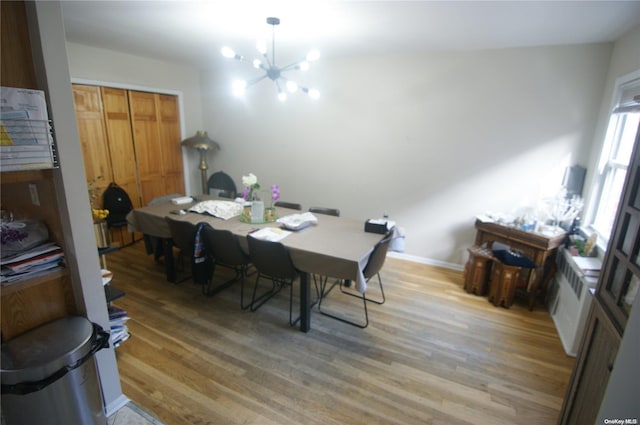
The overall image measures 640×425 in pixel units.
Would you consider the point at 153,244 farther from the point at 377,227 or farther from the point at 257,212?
the point at 377,227

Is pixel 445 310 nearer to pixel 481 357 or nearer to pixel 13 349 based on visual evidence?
pixel 481 357

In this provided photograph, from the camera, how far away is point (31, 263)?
138 centimetres

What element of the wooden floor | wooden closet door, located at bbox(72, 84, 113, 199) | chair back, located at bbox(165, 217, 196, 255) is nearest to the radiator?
the wooden floor

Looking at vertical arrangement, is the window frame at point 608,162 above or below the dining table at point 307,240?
above

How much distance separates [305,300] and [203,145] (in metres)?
3.44

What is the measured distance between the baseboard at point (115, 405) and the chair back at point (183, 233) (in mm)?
1323

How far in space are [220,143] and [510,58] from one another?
434 centimetres

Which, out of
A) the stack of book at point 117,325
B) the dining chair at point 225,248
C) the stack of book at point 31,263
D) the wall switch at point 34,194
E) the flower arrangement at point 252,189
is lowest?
the stack of book at point 117,325

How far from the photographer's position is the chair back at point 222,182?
5.27m

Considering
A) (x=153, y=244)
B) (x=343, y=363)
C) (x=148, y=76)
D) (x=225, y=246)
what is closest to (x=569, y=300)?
(x=343, y=363)

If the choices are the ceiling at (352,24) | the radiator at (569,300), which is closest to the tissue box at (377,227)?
the radiator at (569,300)

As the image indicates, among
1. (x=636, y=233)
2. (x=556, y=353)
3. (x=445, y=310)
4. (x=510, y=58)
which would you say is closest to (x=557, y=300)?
(x=556, y=353)

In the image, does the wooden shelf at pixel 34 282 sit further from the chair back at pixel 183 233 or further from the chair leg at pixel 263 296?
the chair leg at pixel 263 296

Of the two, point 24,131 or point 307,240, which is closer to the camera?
point 24,131
